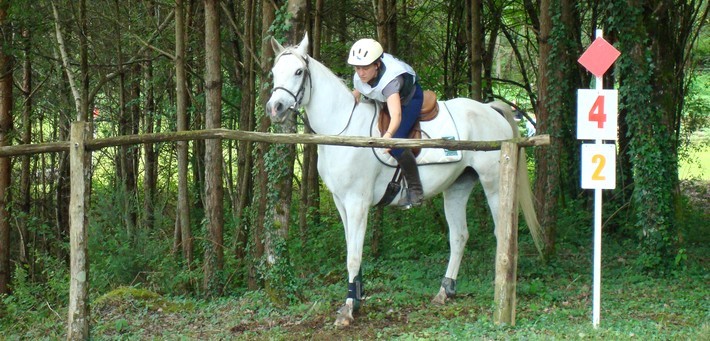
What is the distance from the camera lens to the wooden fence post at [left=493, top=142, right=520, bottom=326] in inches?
282

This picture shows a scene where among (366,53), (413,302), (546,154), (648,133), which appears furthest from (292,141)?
(648,133)

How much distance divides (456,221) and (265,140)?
2.88m

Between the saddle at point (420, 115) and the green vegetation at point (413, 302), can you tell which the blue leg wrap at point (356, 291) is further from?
the saddle at point (420, 115)

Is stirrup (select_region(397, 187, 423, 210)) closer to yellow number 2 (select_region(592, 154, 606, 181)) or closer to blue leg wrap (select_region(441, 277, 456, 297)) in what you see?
blue leg wrap (select_region(441, 277, 456, 297))

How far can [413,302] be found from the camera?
884 cm

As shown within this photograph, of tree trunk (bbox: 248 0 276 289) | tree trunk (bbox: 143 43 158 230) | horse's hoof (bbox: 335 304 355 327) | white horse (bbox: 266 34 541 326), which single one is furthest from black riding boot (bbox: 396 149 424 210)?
→ tree trunk (bbox: 143 43 158 230)

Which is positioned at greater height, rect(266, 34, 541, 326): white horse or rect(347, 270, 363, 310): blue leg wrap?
rect(266, 34, 541, 326): white horse

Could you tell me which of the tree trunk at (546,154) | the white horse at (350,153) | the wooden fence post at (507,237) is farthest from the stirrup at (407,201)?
the tree trunk at (546,154)

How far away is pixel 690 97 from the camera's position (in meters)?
19.3

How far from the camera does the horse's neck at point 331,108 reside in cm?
816

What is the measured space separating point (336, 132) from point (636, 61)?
4.33 meters

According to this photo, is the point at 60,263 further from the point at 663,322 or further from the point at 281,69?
the point at 663,322

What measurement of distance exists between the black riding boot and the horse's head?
3.88 ft

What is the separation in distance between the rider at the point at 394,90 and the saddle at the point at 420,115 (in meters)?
0.10
